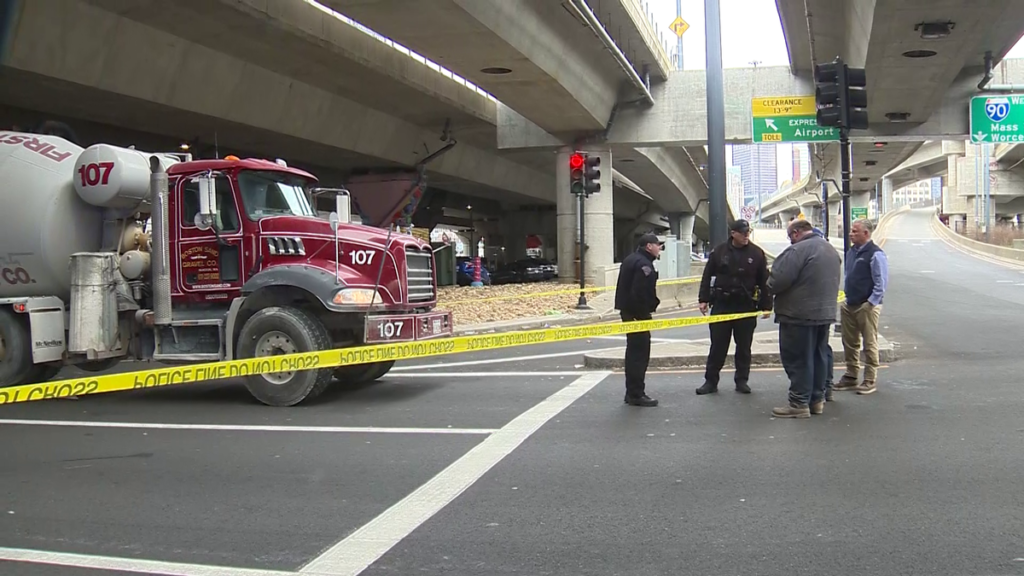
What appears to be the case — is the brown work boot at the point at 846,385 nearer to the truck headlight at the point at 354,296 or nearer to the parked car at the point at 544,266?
the truck headlight at the point at 354,296

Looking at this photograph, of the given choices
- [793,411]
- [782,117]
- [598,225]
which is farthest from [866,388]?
[598,225]

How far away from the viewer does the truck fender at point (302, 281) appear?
28.5 ft

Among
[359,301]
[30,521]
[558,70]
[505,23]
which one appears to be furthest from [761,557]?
[558,70]

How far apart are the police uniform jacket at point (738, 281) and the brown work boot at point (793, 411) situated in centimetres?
147

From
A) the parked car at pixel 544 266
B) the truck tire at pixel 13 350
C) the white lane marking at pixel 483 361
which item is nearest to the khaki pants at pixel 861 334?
the white lane marking at pixel 483 361

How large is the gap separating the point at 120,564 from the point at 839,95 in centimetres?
1104

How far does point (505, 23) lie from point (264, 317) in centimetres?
919

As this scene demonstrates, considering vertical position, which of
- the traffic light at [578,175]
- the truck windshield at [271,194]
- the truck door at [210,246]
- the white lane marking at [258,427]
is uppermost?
the traffic light at [578,175]

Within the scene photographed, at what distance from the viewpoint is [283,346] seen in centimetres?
895

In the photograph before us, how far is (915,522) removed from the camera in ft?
15.8

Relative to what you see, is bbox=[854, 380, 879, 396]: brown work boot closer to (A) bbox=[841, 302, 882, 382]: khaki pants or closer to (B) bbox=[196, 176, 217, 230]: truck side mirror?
(A) bbox=[841, 302, 882, 382]: khaki pants

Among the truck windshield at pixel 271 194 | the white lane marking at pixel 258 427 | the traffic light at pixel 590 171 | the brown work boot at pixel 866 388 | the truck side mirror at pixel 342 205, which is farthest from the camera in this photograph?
the traffic light at pixel 590 171

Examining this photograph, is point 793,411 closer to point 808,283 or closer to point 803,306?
point 803,306

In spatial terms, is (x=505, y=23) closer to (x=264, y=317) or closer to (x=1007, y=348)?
(x=264, y=317)
